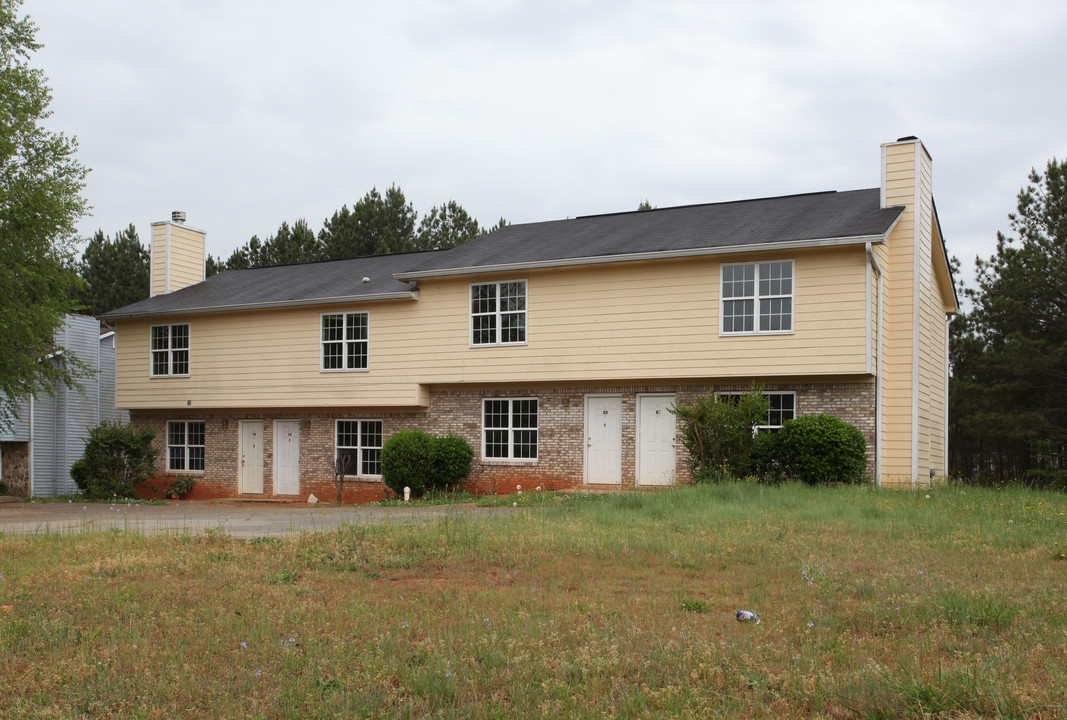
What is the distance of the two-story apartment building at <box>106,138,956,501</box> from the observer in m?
20.4

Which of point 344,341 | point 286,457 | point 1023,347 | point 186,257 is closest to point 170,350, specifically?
point 186,257

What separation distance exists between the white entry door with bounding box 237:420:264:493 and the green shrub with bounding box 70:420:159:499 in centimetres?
260

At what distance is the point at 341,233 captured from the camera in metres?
48.6

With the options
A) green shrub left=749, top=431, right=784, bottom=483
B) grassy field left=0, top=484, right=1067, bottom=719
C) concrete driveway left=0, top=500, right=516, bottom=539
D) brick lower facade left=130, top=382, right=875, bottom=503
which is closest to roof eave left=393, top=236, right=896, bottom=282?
brick lower facade left=130, top=382, right=875, bottom=503

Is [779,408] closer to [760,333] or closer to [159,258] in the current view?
[760,333]

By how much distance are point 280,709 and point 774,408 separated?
56.0 feet

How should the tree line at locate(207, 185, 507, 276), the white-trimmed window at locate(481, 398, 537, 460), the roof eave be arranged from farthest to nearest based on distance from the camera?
the tree line at locate(207, 185, 507, 276) < the white-trimmed window at locate(481, 398, 537, 460) < the roof eave

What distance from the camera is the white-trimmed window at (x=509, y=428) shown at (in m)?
23.4

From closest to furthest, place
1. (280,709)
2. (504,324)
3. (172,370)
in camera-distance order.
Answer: (280,709) → (504,324) → (172,370)

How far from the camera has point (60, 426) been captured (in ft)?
101

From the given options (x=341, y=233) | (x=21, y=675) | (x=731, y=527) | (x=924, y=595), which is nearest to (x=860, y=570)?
(x=924, y=595)

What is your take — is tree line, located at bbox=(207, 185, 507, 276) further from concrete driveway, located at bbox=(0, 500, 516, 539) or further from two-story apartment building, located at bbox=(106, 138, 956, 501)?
concrete driveway, located at bbox=(0, 500, 516, 539)

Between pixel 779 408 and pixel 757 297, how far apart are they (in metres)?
2.50

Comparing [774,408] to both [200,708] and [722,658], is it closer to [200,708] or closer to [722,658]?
[722,658]
